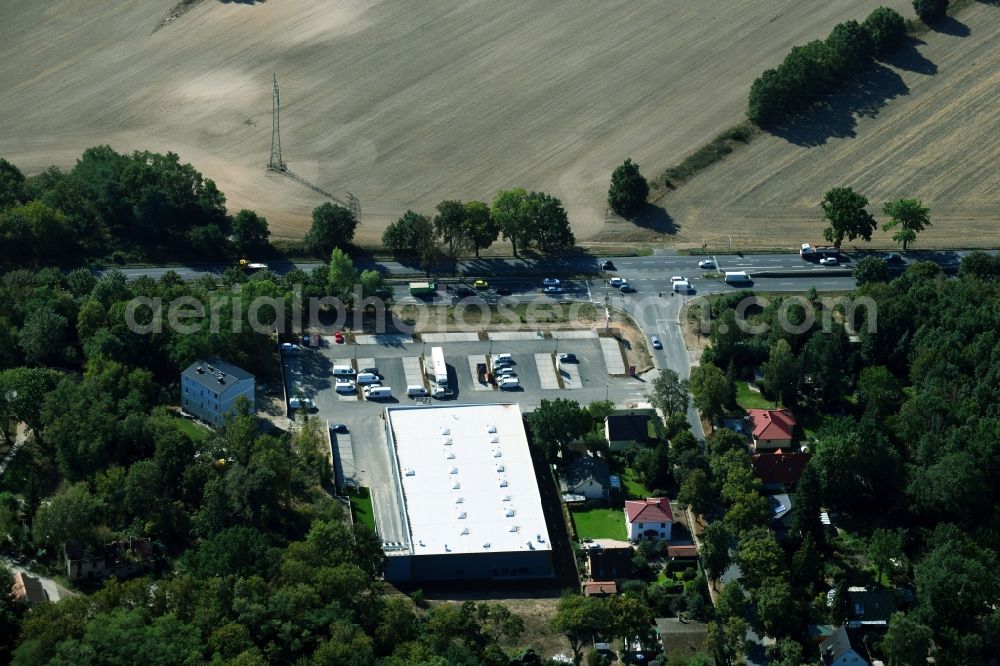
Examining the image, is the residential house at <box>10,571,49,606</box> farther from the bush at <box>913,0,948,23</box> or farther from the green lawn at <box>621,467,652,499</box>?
the bush at <box>913,0,948,23</box>

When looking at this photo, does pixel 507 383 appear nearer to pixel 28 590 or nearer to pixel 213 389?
pixel 213 389

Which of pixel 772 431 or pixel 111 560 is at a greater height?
pixel 111 560

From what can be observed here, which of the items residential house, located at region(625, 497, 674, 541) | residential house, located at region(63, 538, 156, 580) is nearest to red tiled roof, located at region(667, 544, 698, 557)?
residential house, located at region(625, 497, 674, 541)

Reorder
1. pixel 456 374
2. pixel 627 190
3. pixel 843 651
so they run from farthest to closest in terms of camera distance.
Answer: pixel 627 190 < pixel 456 374 < pixel 843 651

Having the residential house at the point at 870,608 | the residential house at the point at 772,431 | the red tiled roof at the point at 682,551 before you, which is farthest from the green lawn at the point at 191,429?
the residential house at the point at 870,608

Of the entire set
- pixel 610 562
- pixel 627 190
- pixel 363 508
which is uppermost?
pixel 627 190

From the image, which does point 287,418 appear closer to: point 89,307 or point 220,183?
point 89,307

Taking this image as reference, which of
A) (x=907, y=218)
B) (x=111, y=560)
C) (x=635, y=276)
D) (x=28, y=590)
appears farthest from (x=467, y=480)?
(x=907, y=218)
